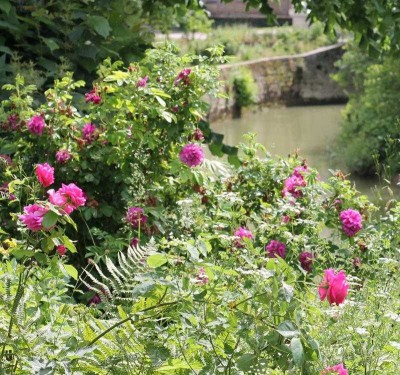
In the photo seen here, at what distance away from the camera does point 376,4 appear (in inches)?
213

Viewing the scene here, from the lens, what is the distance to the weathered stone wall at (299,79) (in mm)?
21188

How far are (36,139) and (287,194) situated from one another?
104cm

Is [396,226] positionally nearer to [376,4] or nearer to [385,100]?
[376,4]

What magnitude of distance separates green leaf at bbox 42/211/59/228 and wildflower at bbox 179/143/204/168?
185cm

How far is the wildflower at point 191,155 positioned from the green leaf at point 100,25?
4.60ft

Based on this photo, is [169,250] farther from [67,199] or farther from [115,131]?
[67,199]

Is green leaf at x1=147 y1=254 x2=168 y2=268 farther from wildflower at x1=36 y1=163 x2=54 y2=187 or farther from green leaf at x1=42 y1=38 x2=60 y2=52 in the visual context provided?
green leaf at x1=42 y1=38 x2=60 y2=52

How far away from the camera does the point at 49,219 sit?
73.7 inches

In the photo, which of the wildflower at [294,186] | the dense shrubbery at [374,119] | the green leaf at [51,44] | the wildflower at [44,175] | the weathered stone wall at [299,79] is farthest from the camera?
the weathered stone wall at [299,79]

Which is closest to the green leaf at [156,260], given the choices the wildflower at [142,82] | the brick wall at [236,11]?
the wildflower at [142,82]

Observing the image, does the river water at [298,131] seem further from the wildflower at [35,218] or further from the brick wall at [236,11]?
the wildflower at [35,218]

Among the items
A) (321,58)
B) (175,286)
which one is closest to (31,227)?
(175,286)

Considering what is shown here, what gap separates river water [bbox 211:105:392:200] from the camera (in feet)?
45.3

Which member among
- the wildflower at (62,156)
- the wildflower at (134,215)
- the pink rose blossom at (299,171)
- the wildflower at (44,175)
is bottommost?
the wildflower at (134,215)
